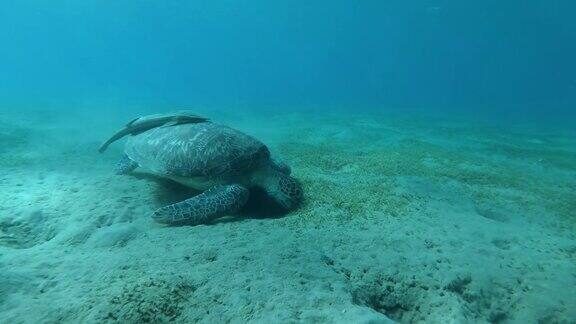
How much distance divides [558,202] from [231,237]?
590 centimetres

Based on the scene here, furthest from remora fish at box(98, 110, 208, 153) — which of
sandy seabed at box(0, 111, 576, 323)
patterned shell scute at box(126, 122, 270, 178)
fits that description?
sandy seabed at box(0, 111, 576, 323)

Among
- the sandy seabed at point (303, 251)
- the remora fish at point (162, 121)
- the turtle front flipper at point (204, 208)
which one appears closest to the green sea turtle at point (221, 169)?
the turtle front flipper at point (204, 208)

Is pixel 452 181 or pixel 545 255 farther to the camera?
pixel 452 181

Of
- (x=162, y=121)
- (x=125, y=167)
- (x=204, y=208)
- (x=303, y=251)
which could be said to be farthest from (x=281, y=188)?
(x=162, y=121)

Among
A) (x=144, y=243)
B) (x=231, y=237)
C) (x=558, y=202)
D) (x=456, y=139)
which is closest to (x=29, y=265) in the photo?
(x=144, y=243)

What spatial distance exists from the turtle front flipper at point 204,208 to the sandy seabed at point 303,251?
14cm

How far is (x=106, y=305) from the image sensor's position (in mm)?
2816

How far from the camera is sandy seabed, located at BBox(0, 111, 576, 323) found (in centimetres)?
301

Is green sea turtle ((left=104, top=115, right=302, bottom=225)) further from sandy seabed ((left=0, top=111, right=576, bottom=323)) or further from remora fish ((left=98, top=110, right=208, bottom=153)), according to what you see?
remora fish ((left=98, top=110, right=208, bottom=153))

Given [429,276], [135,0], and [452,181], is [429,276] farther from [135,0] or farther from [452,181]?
[135,0]

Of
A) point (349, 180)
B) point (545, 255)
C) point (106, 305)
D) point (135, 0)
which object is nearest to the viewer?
point (106, 305)

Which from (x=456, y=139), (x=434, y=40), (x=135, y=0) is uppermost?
(x=135, y=0)

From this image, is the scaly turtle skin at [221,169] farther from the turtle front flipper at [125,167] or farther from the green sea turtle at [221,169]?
the turtle front flipper at [125,167]

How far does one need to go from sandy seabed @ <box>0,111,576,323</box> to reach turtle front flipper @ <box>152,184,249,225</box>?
0.45 feet
